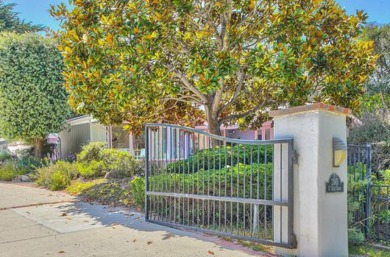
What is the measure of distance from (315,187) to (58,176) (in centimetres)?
916

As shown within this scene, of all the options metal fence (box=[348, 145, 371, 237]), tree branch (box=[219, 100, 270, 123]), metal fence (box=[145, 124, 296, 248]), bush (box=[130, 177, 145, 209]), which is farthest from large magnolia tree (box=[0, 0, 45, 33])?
metal fence (box=[348, 145, 371, 237])

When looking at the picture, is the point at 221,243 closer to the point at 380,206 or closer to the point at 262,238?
the point at 262,238

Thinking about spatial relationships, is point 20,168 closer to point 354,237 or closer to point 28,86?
point 28,86

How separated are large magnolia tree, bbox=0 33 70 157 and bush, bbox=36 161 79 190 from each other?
3.79 metres

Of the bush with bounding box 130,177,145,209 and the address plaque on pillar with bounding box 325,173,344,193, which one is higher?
the address plaque on pillar with bounding box 325,173,344,193

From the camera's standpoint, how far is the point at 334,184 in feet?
16.0

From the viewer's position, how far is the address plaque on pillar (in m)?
4.80

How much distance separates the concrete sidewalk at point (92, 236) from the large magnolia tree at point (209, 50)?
251cm

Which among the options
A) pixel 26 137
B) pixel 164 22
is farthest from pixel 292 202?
pixel 26 137

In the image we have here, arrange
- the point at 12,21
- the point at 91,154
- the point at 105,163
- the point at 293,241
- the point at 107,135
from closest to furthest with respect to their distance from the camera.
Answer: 1. the point at 293,241
2. the point at 105,163
3. the point at 91,154
4. the point at 107,135
5. the point at 12,21

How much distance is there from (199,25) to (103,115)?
342 cm

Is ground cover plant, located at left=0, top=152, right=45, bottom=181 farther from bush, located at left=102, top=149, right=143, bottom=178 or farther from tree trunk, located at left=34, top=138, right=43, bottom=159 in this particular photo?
bush, located at left=102, top=149, right=143, bottom=178

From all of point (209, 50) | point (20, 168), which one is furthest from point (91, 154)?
point (209, 50)

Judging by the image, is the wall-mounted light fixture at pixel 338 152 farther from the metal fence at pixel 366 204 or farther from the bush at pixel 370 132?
the bush at pixel 370 132
